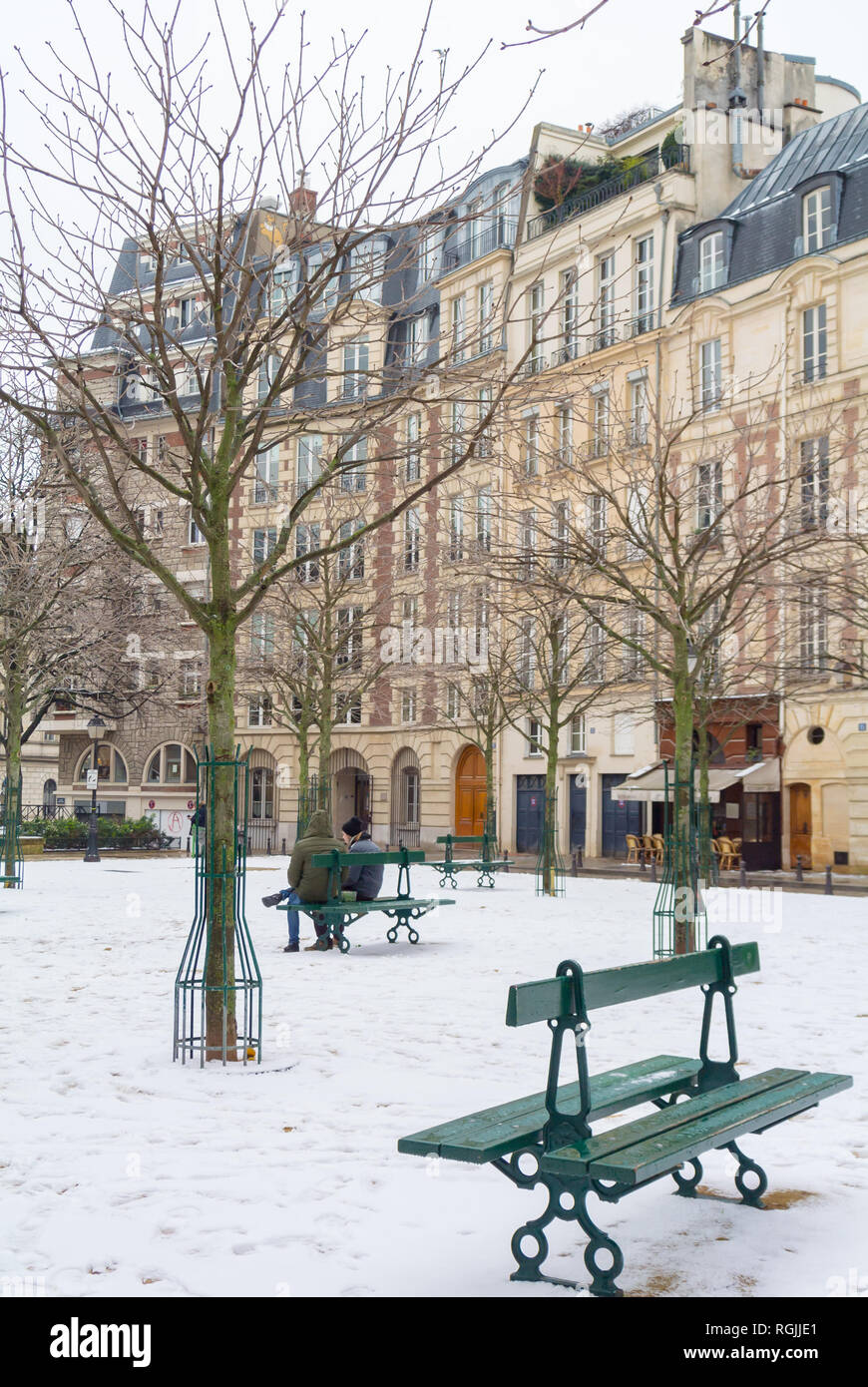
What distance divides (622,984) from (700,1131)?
58cm

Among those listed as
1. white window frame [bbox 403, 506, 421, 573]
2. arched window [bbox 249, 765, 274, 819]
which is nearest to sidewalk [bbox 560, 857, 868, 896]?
white window frame [bbox 403, 506, 421, 573]

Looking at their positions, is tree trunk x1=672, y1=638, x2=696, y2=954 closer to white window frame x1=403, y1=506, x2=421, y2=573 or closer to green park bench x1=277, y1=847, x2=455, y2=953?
green park bench x1=277, y1=847, x2=455, y2=953

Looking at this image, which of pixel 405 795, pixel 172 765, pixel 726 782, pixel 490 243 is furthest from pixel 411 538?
pixel 172 765

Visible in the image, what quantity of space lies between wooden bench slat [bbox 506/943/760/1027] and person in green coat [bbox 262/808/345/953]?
784 centimetres

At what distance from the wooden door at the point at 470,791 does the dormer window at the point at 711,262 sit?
1489cm

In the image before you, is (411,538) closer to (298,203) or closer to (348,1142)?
(298,203)

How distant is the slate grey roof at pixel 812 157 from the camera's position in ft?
103

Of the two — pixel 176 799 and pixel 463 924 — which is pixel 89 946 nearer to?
pixel 463 924

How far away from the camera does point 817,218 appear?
101ft

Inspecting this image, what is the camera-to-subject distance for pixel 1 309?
7.92 metres

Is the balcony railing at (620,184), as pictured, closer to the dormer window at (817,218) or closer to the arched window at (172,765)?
the dormer window at (817,218)

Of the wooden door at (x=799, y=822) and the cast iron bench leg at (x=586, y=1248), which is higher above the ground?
the wooden door at (x=799, y=822)

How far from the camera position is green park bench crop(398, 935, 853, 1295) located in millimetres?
4270

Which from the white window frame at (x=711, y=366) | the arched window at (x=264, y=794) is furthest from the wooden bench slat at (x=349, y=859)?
the arched window at (x=264, y=794)
